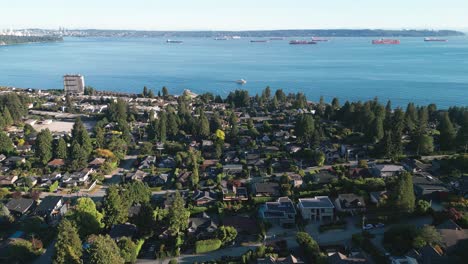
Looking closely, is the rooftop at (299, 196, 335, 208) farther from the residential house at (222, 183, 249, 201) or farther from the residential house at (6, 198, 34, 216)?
the residential house at (6, 198, 34, 216)

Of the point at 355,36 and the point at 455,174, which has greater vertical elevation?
the point at 355,36

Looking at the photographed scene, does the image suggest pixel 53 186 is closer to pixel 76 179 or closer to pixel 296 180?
pixel 76 179

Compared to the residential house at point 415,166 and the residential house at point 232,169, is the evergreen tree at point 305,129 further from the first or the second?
the residential house at point 415,166

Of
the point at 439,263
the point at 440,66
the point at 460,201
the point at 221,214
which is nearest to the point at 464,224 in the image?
the point at 460,201

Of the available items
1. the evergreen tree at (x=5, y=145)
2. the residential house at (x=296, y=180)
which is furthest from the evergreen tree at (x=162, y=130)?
the residential house at (x=296, y=180)

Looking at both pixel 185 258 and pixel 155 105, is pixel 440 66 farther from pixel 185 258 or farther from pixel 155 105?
pixel 185 258
